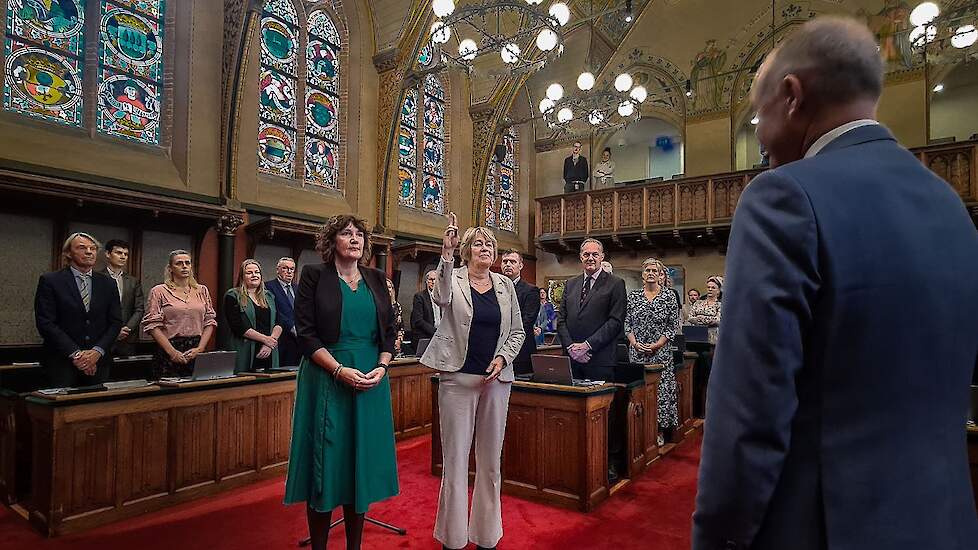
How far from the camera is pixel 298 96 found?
9031 mm

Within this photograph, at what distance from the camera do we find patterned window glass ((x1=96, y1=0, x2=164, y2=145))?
686 centimetres

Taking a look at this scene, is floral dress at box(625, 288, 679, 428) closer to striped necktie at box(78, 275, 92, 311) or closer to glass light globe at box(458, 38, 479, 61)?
glass light globe at box(458, 38, 479, 61)

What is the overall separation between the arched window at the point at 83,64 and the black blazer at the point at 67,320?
3.57 metres

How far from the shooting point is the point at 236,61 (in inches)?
302

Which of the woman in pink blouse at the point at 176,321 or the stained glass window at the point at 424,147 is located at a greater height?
the stained glass window at the point at 424,147

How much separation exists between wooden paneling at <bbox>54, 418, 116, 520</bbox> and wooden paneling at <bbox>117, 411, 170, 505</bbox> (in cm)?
6

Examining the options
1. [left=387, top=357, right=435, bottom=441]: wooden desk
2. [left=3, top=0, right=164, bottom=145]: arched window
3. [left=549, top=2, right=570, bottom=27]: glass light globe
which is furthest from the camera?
[left=3, top=0, right=164, bottom=145]: arched window

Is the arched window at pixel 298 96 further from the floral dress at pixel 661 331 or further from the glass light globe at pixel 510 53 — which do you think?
the floral dress at pixel 661 331

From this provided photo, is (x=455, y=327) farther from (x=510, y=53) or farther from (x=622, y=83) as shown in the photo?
(x=622, y=83)

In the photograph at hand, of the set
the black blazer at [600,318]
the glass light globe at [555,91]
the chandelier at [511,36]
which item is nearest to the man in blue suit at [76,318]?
the black blazer at [600,318]

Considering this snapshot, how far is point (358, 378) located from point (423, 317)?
358 cm

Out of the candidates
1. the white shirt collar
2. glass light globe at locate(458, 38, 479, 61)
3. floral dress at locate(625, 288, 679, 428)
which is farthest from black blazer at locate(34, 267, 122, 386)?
the white shirt collar

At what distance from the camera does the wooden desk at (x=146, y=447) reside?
10.5 feet

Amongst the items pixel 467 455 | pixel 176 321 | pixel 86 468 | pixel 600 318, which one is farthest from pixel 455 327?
pixel 176 321
